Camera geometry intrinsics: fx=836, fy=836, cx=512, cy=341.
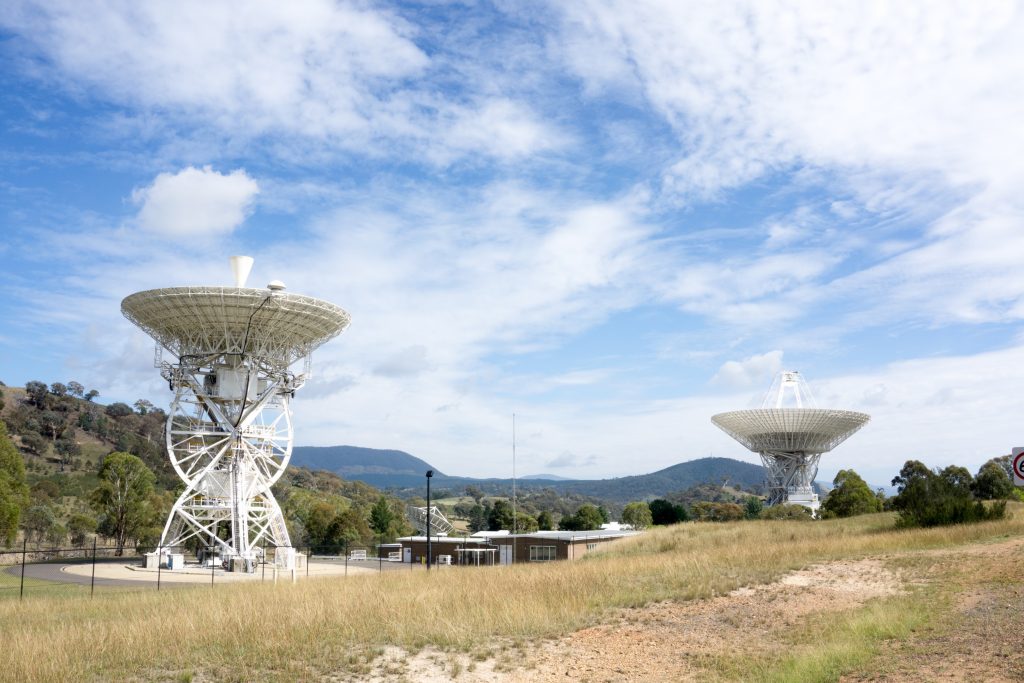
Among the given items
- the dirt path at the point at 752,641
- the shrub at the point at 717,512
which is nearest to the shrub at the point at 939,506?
the dirt path at the point at 752,641

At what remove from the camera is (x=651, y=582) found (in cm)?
2231

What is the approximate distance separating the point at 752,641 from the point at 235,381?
4356cm

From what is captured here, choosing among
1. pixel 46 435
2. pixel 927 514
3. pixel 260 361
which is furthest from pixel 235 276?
pixel 46 435

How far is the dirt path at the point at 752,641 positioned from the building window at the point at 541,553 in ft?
127

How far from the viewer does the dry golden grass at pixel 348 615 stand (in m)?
14.6

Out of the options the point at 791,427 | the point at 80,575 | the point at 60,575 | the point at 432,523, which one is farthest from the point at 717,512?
the point at 60,575

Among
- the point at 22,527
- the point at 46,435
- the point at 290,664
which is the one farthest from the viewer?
the point at 46,435

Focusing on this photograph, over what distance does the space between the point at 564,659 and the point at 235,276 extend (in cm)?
4378

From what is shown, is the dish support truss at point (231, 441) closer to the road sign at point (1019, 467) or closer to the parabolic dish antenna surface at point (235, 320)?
the parabolic dish antenna surface at point (235, 320)

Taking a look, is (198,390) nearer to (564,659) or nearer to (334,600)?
(334,600)

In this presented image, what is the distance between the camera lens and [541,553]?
59562mm

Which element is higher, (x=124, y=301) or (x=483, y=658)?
(x=124, y=301)

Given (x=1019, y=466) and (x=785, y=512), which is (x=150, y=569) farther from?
(x=785, y=512)

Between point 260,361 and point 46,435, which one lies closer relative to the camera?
point 260,361
